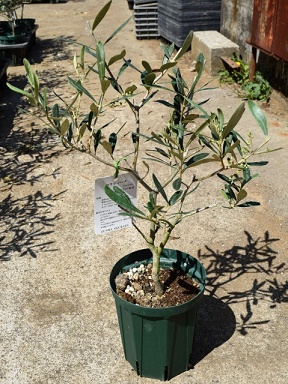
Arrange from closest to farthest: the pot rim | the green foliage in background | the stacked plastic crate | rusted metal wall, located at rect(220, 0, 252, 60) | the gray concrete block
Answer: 1. the pot rim
2. the green foliage in background
3. rusted metal wall, located at rect(220, 0, 252, 60)
4. the gray concrete block
5. the stacked plastic crate

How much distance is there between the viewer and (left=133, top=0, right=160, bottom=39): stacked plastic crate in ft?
38.3

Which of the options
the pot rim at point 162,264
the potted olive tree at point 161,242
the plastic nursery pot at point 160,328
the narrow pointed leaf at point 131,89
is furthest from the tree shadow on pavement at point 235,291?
the narrow pointed leaf at point 131,89

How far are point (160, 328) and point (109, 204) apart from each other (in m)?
0.82

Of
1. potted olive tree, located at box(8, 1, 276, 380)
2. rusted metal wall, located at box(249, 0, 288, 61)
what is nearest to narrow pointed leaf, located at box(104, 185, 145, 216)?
potted olive tree, located at box(8, 1, 276, 380)

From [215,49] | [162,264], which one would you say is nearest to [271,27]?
[215,49]

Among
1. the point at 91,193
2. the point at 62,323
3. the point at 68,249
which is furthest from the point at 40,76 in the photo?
the point at 62,323

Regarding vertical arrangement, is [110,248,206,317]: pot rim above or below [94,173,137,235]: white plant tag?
below

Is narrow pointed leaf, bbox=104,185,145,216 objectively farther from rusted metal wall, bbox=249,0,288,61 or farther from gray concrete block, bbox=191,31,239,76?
gray concrete block, bbox=191,31,239,76

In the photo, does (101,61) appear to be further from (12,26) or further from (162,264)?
(12,26)

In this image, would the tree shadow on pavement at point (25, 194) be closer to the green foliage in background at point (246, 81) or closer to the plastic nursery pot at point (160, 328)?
Result: the plastic nursery pot at point (160, 328)

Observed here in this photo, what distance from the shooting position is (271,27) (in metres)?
7.22

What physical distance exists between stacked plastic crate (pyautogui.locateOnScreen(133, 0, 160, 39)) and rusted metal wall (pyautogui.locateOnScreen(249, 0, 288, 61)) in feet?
14.5

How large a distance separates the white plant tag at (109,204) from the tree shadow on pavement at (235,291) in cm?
101

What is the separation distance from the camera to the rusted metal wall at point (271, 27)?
6.94 metres
